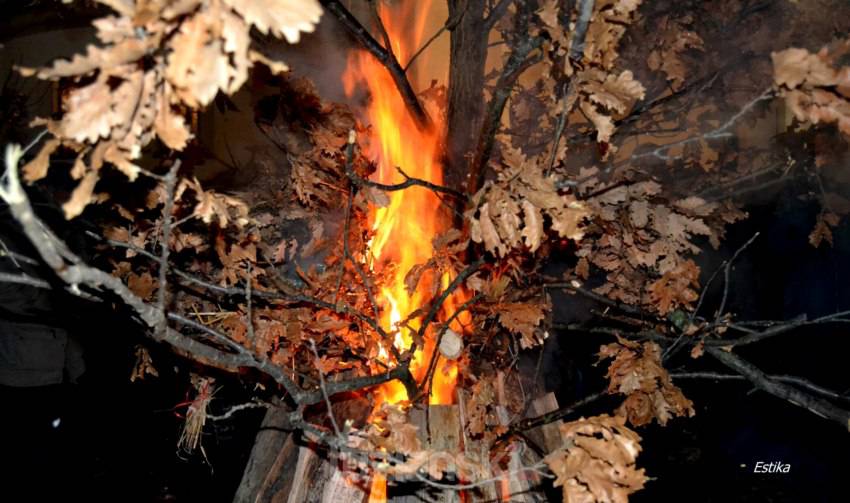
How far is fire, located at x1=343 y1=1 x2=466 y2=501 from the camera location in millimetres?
5664

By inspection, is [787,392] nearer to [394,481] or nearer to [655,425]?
[394,481]

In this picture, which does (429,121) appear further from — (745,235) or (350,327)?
(745,235)

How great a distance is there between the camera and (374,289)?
5.57 meters

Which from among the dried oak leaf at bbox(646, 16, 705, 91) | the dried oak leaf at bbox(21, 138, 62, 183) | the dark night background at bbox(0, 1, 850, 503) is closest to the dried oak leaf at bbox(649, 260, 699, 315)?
the dark night background at bbox(0, 1, 850, 503)

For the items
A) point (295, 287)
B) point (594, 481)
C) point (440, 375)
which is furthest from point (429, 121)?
point (594, 481)

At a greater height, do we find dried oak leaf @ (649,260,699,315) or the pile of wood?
dried oak leaf @ (649,260,699,315)

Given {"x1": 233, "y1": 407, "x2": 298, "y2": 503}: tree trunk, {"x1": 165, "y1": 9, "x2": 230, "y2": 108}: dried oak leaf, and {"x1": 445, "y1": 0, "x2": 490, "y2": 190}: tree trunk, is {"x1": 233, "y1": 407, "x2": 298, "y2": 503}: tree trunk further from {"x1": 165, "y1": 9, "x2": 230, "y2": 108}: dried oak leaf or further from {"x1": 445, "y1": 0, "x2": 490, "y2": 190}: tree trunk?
{"x1": 165, "y1": 9, "x2": 230, "y2": 108}: dried oak leaf

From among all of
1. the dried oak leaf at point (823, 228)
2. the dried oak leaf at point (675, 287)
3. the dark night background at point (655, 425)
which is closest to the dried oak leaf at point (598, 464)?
the dried oak leaf at point (675, 287)

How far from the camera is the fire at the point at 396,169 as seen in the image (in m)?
5.66

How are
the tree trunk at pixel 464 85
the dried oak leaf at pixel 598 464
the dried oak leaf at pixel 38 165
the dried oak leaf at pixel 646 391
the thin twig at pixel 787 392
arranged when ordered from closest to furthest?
the dried oak leaf at pixel 38 165
the dried oak leaf at pixel 598 464
the thin twig at pixel 787 392
the dried oak leaf at pixel 646 391
the tree trunk at pixel 464 85

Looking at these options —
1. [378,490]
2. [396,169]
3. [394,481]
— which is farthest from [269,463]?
[396,169]

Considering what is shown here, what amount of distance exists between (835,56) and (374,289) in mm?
4394

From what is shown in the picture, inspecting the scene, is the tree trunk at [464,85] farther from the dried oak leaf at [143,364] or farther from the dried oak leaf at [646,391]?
the dried oak leaf at [143,364]

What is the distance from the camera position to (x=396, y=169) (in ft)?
18.4
